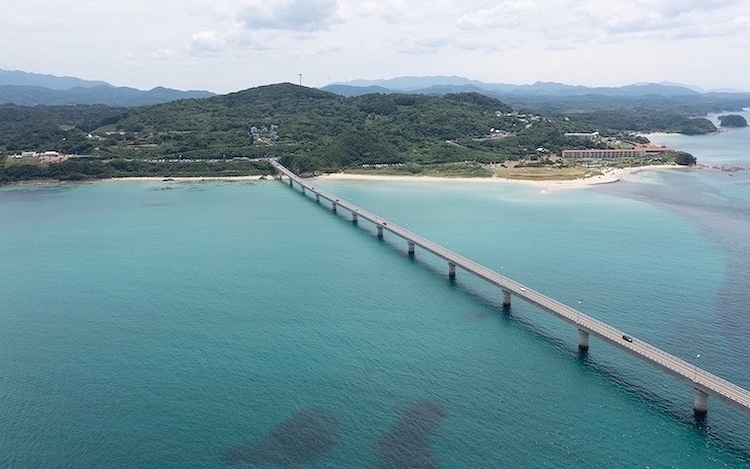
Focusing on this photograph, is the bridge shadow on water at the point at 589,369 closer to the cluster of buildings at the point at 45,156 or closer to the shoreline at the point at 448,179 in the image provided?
the shoreline at the point at 448,179

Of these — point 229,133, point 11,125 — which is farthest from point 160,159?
point 11,125

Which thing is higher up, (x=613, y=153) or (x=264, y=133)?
→ (x=264, y=133)

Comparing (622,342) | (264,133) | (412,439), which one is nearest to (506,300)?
(622,342)

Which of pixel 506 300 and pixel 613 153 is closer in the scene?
pixel 506 300

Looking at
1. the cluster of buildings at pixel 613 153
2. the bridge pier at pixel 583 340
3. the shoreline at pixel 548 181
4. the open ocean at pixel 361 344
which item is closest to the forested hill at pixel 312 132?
the cluster of buildings at pixel 613 153

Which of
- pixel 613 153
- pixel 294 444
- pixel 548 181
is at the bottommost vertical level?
pixel 294 444

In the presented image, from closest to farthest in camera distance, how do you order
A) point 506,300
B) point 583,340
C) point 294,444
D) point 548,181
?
point 294,444, point 583,340, point 506,300, point 548,181

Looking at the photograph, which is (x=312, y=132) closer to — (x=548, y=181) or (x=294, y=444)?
(x=548, y=181)

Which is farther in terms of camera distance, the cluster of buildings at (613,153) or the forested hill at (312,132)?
the cluster of buildings at (613,153)

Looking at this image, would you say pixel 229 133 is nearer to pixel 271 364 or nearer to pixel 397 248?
pixel 397 248
